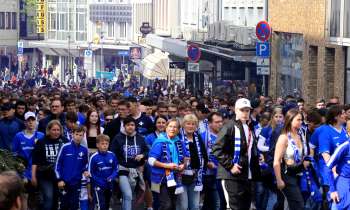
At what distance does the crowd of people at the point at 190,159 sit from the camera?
14062 mm

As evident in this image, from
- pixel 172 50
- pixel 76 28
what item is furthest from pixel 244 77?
pixel 76 28

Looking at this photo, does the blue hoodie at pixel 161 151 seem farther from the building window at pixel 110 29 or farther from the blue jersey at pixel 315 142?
the building window at pixel 110 29

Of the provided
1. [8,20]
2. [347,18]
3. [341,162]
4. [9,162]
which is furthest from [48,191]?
[8,20]

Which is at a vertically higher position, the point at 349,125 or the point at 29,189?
the point at 349,125

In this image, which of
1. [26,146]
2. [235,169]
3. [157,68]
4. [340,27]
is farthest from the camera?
[157,68]

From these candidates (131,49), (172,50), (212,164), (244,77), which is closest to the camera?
(212,164)

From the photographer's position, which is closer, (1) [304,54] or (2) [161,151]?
(2) [161,151]

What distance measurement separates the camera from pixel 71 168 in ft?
53.7

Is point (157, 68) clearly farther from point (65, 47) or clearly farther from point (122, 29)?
point (65, 47)

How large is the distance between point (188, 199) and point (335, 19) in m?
20.5

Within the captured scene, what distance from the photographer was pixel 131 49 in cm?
7906

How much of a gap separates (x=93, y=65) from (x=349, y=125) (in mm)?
80513

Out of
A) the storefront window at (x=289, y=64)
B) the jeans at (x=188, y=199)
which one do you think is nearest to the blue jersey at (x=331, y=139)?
the jeans at (x=188, y=199)

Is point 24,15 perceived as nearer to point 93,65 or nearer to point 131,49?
point 93,65
